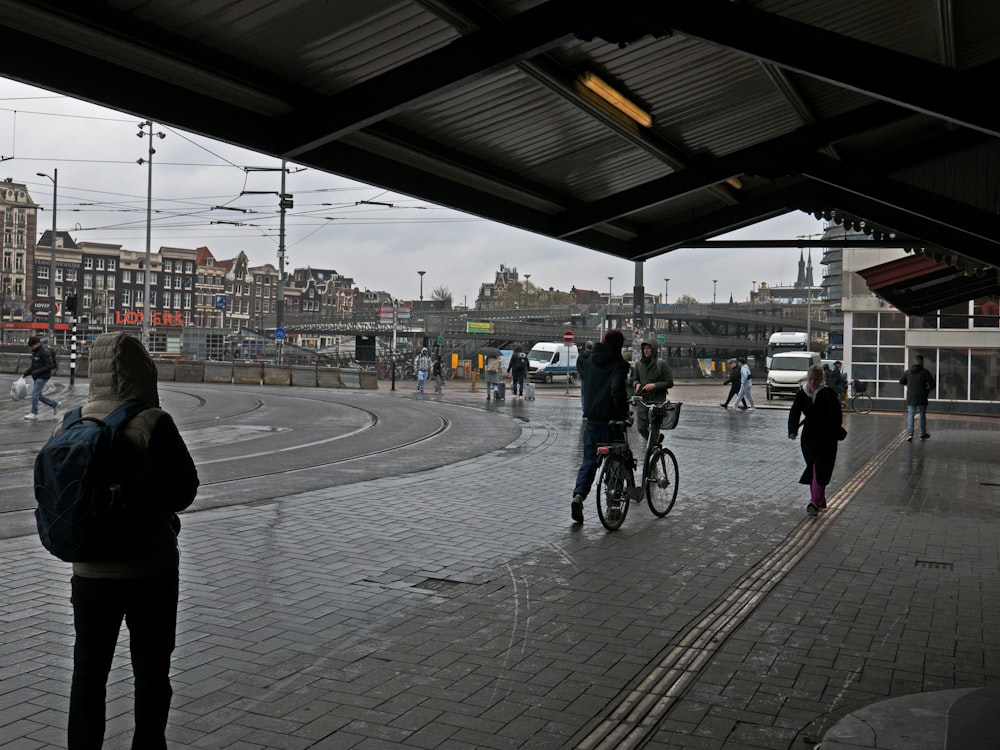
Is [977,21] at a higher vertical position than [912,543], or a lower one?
higher

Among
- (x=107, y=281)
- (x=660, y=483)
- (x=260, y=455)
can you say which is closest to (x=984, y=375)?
(x=260, y=455)

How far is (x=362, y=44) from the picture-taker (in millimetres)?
6652

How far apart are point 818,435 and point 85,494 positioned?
8.92 meters

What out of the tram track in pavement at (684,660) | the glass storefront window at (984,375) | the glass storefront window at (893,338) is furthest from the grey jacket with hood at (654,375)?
the glass storefront window at (893,338)

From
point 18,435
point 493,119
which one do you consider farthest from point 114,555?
point 18,435

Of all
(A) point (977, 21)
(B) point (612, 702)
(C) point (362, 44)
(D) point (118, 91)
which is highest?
(A) point (977, 21)

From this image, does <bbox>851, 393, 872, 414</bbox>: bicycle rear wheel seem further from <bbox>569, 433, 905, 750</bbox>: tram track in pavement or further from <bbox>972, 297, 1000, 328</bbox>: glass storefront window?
<bbox>569, 433, 905, 750</bbox>: tram track in pavement

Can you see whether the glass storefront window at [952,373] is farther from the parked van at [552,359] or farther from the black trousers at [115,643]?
the black trousers at [115,643]

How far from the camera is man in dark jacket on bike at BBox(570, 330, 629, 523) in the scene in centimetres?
940

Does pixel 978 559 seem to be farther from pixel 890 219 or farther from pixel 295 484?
pixel 295 484

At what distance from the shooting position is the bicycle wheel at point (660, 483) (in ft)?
34.1

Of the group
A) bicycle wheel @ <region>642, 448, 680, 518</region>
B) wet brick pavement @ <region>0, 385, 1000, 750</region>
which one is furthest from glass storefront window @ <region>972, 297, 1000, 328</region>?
bicycle wheel @ <region>642, 448, 680, 518</region>


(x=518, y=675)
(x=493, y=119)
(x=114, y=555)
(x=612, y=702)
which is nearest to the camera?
(x=114, y=555)

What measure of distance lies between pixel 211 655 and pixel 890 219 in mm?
9931
